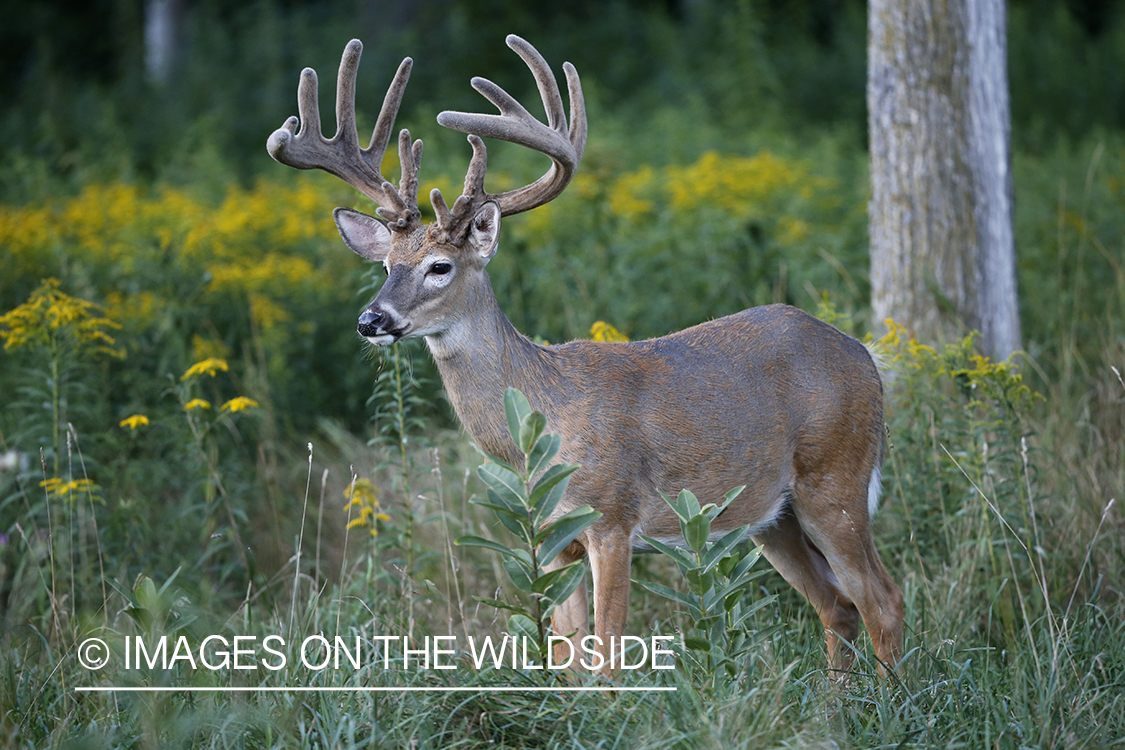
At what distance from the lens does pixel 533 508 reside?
2.95 m

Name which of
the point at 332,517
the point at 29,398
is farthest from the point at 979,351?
the point at 29,398

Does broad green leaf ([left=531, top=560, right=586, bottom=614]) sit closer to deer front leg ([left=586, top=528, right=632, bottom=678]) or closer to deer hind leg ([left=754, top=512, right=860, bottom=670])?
deer front leg ([left=586, top=528, right=632, bottom=678])

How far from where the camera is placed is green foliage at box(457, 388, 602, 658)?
9.57ft

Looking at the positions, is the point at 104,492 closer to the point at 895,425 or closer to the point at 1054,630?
the point at 895,425

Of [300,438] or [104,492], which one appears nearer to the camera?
[104,492]

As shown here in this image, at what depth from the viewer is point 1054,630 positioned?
13.4ft

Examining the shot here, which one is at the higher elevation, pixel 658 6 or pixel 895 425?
pixel 658 6

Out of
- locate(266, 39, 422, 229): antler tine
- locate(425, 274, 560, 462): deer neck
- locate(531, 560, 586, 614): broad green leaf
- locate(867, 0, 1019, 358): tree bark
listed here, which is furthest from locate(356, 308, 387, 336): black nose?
locate(867, 0, 1019, 358): tree bark

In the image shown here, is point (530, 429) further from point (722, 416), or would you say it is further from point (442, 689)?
point (722, 416)

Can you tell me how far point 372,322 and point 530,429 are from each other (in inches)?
40.1

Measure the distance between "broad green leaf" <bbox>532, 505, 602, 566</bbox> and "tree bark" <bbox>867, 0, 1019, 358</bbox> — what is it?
3.22 m

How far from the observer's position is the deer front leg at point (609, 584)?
3.85 metres

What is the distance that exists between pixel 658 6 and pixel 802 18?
2.38 metres

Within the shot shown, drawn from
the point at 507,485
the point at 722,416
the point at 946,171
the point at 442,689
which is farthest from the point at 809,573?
the point at 946,171
